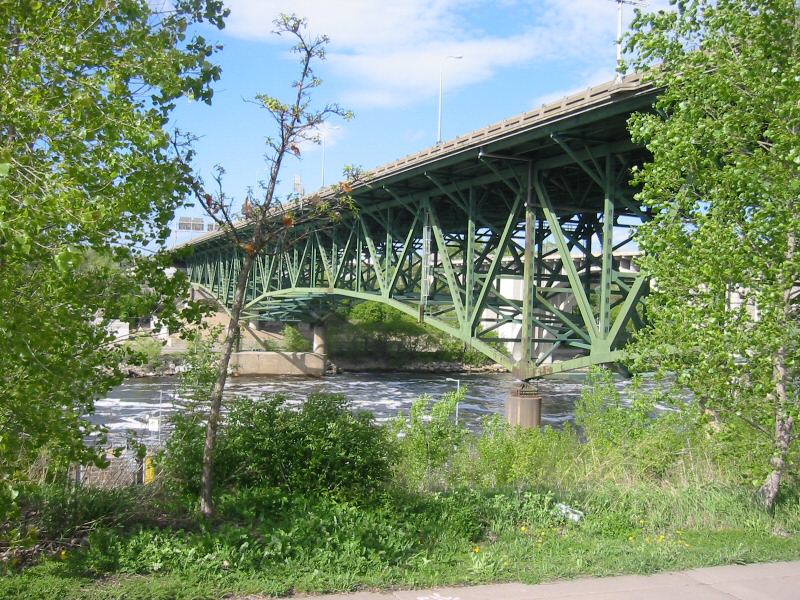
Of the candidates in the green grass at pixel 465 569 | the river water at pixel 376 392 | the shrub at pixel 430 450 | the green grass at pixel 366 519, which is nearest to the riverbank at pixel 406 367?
the river water at pixel 376 392

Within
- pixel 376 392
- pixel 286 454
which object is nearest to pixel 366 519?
pixel 286 454

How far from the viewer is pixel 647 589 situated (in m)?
5.20

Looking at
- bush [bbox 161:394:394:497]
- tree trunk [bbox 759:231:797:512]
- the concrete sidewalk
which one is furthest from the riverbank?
the concrete sidewalk

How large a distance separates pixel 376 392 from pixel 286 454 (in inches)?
1423

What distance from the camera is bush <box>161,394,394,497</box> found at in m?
6.80

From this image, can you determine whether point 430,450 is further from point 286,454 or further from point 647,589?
point 647,589

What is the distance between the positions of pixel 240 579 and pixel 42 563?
140 centimetres

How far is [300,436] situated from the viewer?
23.1ft

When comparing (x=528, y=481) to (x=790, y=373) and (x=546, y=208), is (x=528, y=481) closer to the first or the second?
(x=790, y=373)

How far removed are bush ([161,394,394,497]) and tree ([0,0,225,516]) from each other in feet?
4.58

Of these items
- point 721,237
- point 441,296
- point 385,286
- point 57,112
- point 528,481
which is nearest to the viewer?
point 57,112

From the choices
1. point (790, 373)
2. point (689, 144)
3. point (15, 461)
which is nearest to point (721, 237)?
point (689, 144)

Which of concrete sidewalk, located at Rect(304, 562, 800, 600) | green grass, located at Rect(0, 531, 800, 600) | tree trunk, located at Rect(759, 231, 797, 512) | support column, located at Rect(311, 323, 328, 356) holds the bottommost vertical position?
concrete sidewalk, located at Rect(304, 562, 800, 600)

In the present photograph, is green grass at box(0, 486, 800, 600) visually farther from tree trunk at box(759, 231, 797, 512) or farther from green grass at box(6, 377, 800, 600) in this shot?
tree trunk at box(759, 231, 797, 512)
